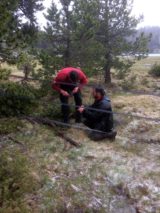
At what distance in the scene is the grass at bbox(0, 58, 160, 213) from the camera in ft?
21.3

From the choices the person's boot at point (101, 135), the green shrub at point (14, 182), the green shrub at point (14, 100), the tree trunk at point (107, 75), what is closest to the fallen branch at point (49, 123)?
the green shrub at point (14, 100)

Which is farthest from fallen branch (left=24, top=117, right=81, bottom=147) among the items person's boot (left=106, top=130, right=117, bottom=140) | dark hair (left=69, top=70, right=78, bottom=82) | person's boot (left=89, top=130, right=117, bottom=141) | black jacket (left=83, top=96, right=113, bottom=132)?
dark hair (left=69, top=70, right=78, bottom=82)

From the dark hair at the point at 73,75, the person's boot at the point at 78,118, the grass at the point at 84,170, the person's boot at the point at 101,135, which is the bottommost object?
the grass at the point at 84,170

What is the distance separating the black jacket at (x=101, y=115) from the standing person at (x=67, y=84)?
15.6 inches

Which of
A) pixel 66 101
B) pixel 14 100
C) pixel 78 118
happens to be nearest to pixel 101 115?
pixel 78 118

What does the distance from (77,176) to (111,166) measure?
0.86 meters

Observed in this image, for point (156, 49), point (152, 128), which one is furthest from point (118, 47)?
point (156, 49)

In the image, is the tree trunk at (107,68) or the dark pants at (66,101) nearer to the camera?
the dark pants at (66,101)

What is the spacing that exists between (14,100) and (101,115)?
2.12 meters

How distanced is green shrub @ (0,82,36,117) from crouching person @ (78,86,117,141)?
4.53ft

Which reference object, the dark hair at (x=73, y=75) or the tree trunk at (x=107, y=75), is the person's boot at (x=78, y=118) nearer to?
the dark hair at (x=73, y=75)

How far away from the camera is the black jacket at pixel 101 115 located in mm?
8445

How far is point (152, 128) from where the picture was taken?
368 inches

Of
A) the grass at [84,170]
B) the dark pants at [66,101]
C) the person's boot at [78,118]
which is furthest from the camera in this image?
the person's boot at [78,118]
